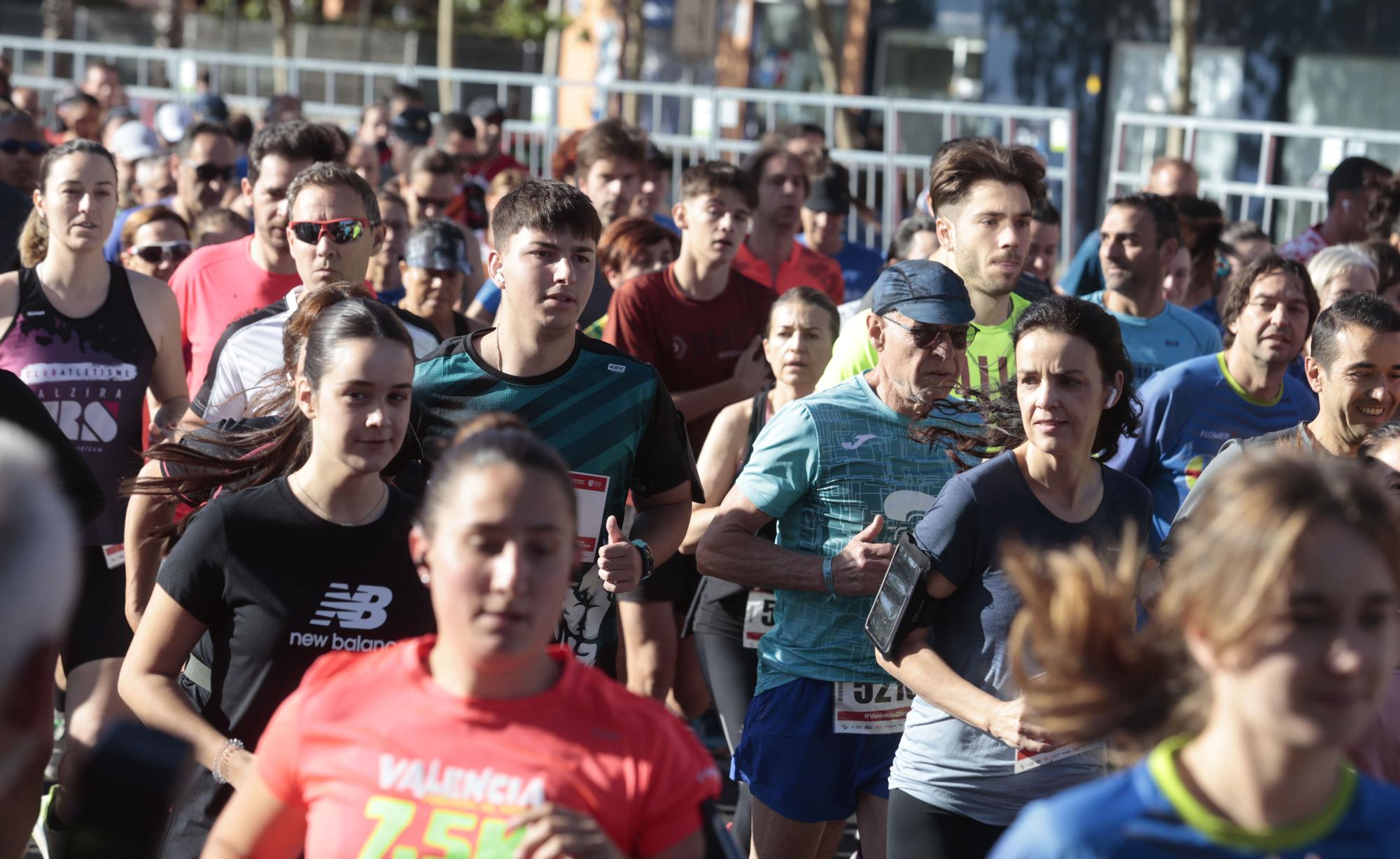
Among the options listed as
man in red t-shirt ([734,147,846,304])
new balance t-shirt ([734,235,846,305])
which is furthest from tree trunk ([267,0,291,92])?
new balance t-shirt ([734,235,846,305])

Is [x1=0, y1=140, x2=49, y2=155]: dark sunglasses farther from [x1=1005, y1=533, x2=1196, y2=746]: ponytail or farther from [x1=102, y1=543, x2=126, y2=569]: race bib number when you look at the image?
[x1=1005, y1=533, x2=1196, y2=746]: ponytail

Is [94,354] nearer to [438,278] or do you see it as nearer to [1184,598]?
[438,278]

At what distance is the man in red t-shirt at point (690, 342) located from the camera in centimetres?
636

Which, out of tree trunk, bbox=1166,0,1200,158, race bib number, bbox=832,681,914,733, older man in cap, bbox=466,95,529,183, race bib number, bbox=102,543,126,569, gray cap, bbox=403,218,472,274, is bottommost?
race bib number, bbox=832,681,914,733

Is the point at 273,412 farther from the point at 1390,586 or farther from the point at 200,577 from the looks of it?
the point at 1390,586

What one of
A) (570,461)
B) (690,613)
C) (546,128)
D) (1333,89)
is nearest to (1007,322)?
(690,613)

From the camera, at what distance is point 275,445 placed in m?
3.88

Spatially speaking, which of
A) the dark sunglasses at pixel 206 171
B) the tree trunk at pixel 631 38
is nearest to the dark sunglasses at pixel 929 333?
the dark sunglasses at pixel 206 171

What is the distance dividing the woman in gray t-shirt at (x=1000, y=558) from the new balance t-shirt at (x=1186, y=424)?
151 cm

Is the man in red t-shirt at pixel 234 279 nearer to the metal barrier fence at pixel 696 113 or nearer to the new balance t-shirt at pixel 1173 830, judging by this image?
the new balance t-shirt at pixel 1173 830

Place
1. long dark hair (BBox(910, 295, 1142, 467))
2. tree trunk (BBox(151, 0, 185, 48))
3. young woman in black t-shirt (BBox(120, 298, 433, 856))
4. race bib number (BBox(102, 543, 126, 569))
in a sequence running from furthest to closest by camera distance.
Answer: tree trunk (BBox(151, 0, 185, 48))
race bib number (BBox(102, 543, 126, 569))
long dark hair (BBox(910, 295, 1142, 467))
young woman in black t-shirt (BBox(120, 298, 433, 856))

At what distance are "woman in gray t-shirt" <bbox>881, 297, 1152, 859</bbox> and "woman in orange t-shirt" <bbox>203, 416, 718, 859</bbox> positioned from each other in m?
1.16

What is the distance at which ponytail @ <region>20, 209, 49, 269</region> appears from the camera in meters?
6.39

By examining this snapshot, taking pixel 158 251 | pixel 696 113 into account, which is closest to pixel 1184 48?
pixel 696 113
